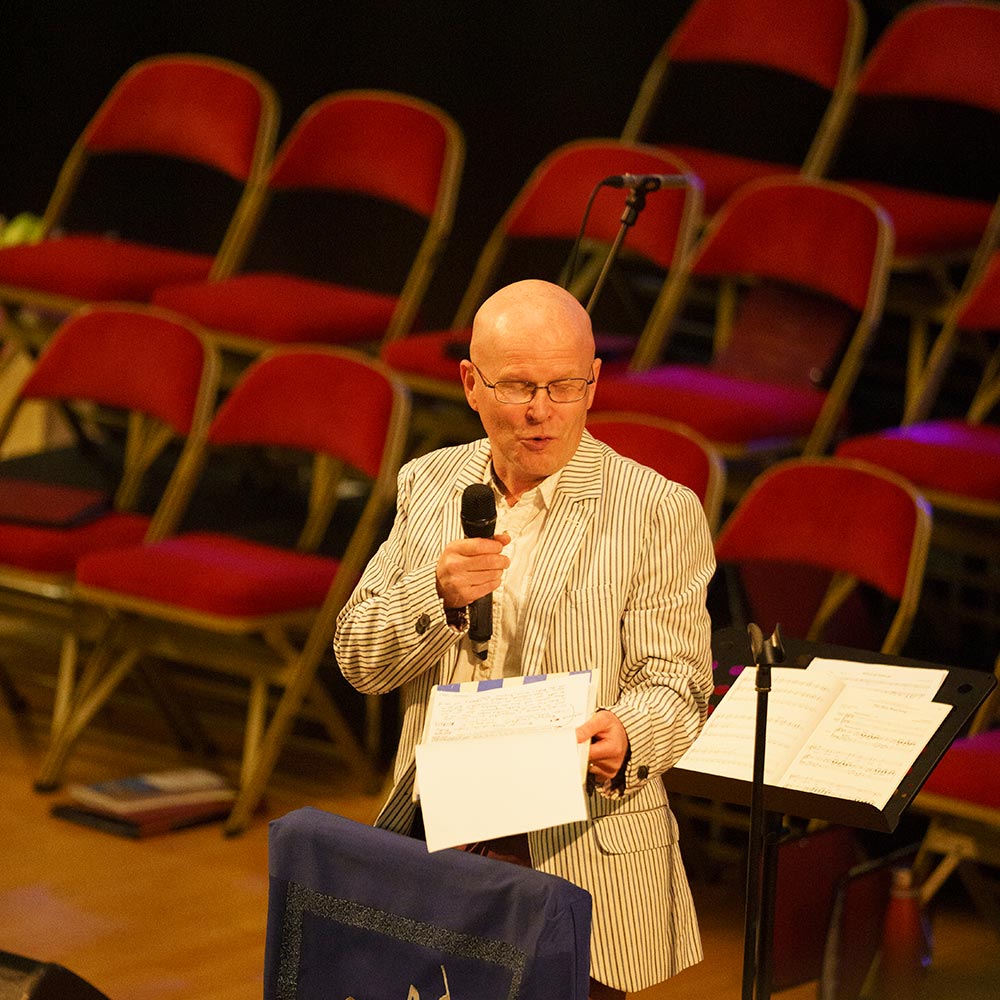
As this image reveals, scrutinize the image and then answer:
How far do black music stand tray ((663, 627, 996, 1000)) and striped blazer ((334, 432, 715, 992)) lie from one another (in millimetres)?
182

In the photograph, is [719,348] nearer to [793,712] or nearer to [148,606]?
[148,606]

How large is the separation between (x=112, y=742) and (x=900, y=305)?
8.40 ft

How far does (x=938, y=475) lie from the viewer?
439 centimetres

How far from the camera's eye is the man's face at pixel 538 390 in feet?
7.29

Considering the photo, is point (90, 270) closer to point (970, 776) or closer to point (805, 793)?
point (970, 776)

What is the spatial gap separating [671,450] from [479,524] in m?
2.06

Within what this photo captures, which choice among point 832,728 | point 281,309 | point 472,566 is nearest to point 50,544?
point 281,309

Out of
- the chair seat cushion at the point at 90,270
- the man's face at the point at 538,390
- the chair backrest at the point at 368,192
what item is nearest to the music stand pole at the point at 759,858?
the man's face at the point at 538,390

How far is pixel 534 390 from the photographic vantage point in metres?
2.23

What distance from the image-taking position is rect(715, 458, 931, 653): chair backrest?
393 cm

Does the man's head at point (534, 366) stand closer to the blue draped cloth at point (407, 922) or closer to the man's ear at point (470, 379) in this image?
the man's ear at point (470, 379)

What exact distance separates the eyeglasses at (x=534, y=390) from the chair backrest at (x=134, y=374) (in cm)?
286

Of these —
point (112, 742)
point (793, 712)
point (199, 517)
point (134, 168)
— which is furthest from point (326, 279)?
point (793, 712)

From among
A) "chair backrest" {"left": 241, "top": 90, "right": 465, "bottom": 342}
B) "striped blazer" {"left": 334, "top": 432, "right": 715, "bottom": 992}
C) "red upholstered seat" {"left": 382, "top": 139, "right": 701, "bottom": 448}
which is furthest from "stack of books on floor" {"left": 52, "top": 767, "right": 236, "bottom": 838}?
"striped blazer" {"left": 334, "top": 432, "right": 715, "bottom": 992}
